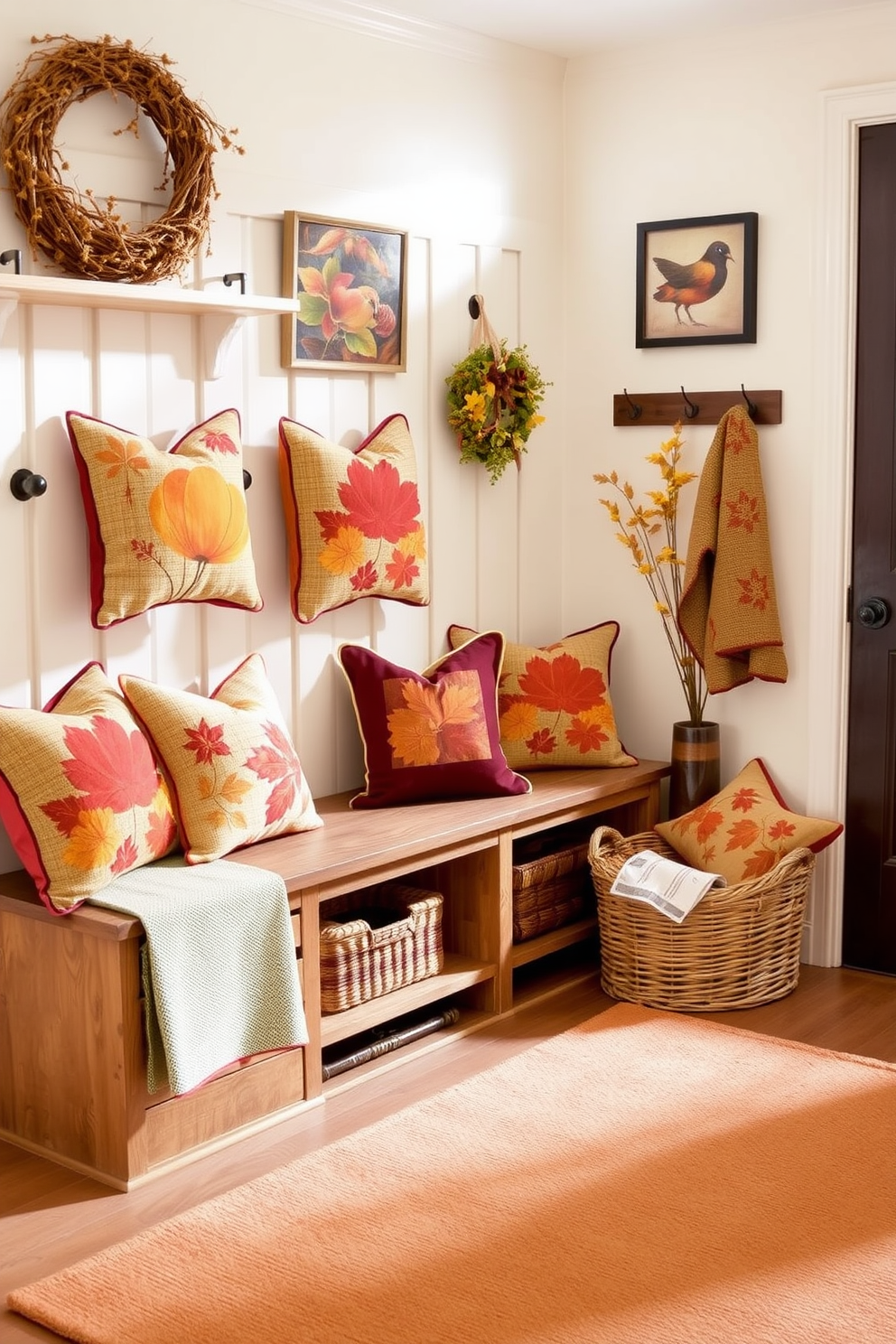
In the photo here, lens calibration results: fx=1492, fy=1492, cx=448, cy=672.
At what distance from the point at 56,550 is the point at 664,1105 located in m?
1.62

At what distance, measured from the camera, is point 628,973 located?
3.52m

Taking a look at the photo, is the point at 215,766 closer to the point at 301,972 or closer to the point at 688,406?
the point at 301,972

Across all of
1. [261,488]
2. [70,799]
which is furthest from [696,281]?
[70,799]

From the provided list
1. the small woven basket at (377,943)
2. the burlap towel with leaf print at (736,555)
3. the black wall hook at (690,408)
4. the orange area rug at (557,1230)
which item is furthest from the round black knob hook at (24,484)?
the black wall hook at (690,408)

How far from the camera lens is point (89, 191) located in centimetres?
287

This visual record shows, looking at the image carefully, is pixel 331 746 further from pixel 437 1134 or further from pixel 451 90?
pixel 451 90

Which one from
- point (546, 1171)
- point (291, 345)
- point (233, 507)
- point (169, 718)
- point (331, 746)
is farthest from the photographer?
point (331, 746)

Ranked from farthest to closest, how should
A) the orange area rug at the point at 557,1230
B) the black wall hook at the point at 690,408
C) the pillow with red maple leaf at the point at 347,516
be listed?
the black wall hook at the point at 690,408
the pillow with red maple leaf at the point at 347,516
the orange area rug at the point at 557,1230

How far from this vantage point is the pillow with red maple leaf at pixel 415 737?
3418mm

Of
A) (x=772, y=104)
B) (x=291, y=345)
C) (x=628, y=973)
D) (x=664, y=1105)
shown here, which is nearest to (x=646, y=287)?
(x=772, y=104)

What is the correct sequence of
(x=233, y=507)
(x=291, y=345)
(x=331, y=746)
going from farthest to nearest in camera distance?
(x=331, y=746), (x=291, y=345), (x=233, y=507)

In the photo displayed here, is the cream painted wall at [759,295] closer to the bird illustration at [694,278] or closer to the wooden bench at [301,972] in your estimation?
the bird illustration at [694,278]

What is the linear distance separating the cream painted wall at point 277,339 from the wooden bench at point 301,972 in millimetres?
309

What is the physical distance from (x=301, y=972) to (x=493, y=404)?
1602mm
